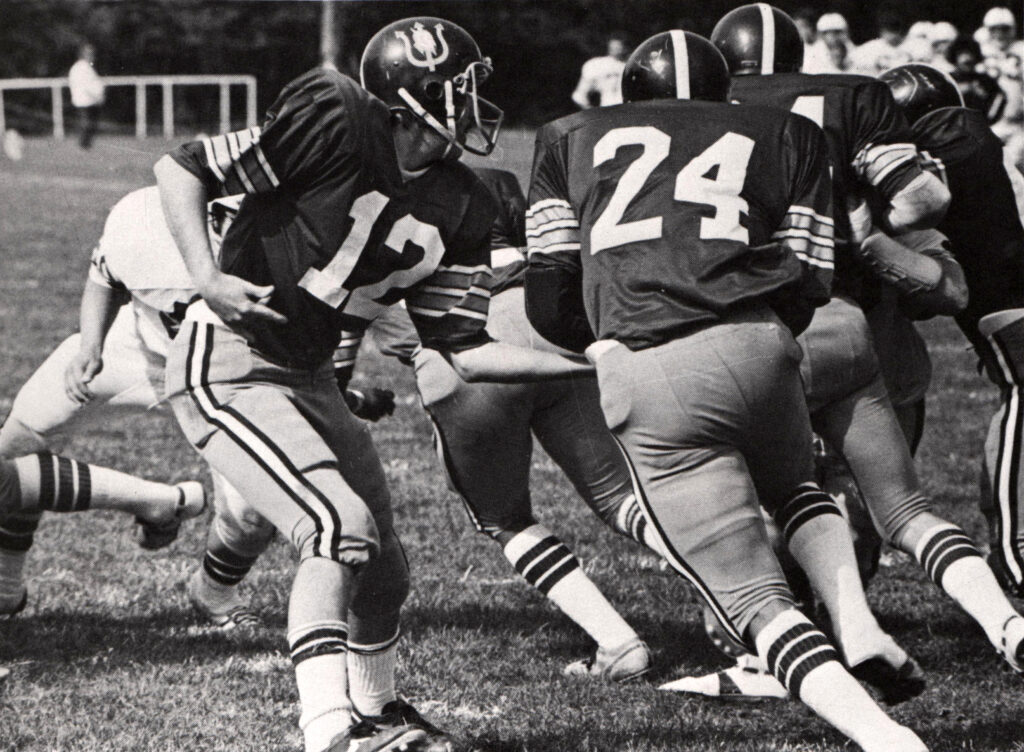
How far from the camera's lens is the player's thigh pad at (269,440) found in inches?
129

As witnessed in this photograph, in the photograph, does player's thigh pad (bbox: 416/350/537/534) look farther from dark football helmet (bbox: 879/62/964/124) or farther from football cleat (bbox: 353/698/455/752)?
dark football helmet (bbox: 879/62/964/124)

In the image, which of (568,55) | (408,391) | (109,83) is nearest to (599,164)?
(408,391)

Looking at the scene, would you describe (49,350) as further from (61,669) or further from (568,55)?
(568,55)

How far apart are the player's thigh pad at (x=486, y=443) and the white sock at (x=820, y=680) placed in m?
1.28

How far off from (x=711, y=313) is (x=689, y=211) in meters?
0.23

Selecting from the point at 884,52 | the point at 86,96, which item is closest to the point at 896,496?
the point at 884,52

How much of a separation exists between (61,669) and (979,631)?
2844 mm

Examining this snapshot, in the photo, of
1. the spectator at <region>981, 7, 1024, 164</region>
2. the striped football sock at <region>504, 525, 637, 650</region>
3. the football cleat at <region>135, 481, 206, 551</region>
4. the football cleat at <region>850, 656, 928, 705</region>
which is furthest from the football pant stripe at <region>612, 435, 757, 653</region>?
the spectator at <region>981, 7, 1024, 164</region>

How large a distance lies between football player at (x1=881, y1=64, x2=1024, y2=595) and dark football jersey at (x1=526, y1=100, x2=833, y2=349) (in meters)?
1.05

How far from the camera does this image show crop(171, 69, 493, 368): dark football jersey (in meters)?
3.38

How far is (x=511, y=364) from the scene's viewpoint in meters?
3.69

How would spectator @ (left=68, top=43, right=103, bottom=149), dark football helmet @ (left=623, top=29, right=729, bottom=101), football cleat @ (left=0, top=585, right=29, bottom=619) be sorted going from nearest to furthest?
dark football helmet @ (left=623, top=29, right=729, bottom=101), football cleat @ (left=0, top=585, right=29, bottom=619), spectator @ (left=68, top=43, right=103, bottom=149)

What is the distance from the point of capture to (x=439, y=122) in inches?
144

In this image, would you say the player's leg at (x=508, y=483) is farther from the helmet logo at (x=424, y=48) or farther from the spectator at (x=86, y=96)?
the spectator at (x=86, y=96)
